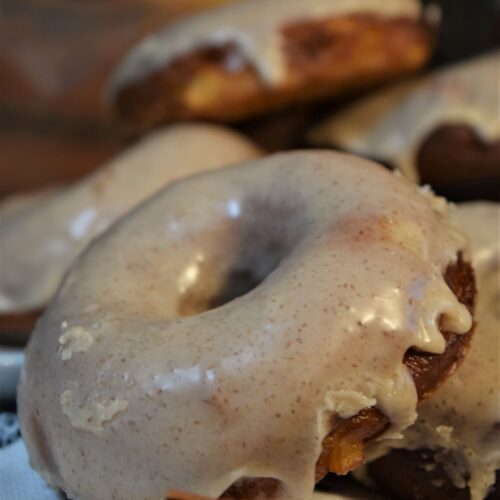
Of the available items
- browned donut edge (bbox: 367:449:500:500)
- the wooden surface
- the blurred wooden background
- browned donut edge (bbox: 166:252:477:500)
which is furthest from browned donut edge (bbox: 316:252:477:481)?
the wooden surface

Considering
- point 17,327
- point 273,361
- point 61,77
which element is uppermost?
point 273,361

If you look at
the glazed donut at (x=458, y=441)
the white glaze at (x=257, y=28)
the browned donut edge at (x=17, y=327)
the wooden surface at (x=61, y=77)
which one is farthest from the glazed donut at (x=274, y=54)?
the wooden surface at (x=61, y=77)

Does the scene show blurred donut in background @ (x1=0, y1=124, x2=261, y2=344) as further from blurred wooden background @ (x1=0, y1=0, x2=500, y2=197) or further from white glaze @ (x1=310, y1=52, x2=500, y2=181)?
blurred wooden background @ (x1=0, y1=0, x2=500, y2=197)

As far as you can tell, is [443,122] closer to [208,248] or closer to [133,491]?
[208,248]

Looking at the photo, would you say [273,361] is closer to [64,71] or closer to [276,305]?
[276,305]

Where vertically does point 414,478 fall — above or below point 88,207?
below

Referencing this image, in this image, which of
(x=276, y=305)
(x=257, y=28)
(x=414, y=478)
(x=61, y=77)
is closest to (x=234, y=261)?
(x=276, y=305)

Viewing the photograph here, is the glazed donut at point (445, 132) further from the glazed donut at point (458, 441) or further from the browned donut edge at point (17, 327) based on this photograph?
the browned donut edge at point (17, 327)
